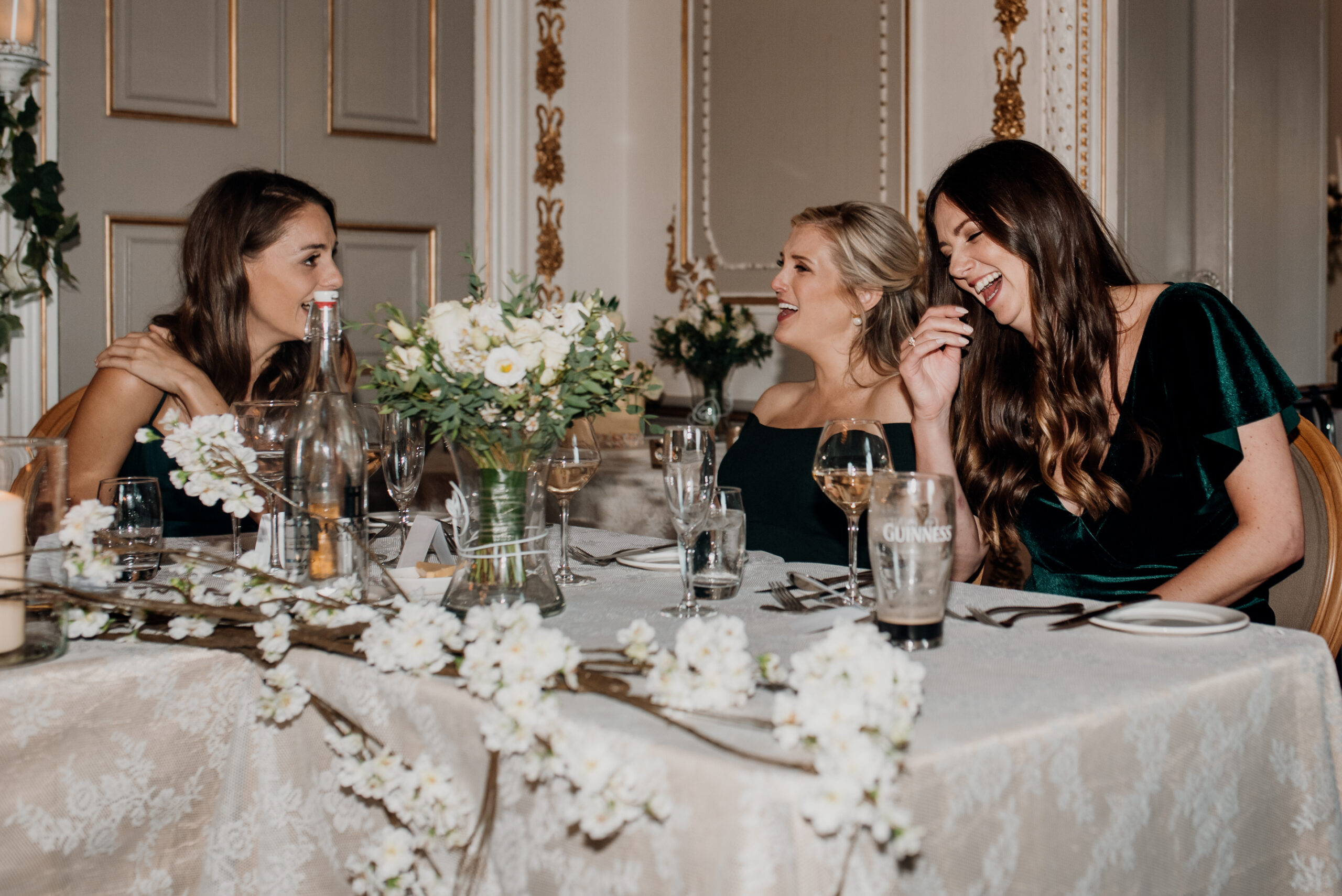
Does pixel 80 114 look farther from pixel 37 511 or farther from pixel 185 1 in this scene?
pixel 37 511

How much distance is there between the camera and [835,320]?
251 centimetres

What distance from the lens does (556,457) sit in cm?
151

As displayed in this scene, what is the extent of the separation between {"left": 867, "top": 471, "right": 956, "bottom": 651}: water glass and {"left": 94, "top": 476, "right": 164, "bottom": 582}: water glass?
90cm

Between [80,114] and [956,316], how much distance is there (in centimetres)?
288

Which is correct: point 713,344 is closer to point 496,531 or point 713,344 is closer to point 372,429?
point 372,429

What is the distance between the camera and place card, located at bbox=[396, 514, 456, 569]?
61.2 inches

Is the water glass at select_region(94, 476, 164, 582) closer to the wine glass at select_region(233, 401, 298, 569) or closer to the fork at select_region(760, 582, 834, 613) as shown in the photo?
the wine glass at select_region(233, 401, 298, 569)

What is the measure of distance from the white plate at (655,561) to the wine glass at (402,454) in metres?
0.31

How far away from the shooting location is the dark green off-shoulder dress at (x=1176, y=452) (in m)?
1.64

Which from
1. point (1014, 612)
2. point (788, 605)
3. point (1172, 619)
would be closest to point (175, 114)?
point (788, 605)

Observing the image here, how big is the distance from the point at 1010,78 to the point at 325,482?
2543 mm

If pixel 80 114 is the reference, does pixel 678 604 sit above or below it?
below

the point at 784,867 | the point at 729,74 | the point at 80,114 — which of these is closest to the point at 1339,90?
the point at 729,74

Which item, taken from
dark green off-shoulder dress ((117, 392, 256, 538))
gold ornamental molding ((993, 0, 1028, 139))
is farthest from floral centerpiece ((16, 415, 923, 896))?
gold ornamental molding ((993, 0, 1028, 139))
